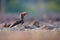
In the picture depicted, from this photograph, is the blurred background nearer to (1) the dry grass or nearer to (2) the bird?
(2) the bird

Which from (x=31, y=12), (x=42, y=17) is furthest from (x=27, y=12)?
(x=42, y=17)

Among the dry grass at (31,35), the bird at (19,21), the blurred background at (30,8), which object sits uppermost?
the blurred background at (30,8)

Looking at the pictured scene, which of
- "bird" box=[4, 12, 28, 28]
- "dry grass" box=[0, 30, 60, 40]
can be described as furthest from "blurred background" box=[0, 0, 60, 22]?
"dry grass" box=[0, 30, 60, 40]

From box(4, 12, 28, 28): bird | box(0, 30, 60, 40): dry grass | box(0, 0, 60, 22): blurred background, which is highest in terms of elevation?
box(0, 0, 60, 22): blurred background

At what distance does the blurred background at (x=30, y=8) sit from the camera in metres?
1.61

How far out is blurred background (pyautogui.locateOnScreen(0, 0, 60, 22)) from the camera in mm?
1608

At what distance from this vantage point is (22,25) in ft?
5.32

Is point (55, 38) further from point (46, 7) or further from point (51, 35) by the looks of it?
point (46, 7)

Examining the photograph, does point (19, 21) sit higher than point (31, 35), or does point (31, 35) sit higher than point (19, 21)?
point (19, 21)

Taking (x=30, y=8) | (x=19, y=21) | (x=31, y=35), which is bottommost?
(x=31, y=35)

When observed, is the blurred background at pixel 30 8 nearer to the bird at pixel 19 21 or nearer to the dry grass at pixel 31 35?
the bird at pixel 19 21

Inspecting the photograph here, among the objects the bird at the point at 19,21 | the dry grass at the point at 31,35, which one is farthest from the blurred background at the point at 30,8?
the dry grass at the point at 31,35

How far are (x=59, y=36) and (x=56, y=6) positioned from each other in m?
0.29

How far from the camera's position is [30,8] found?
1.62 meters
